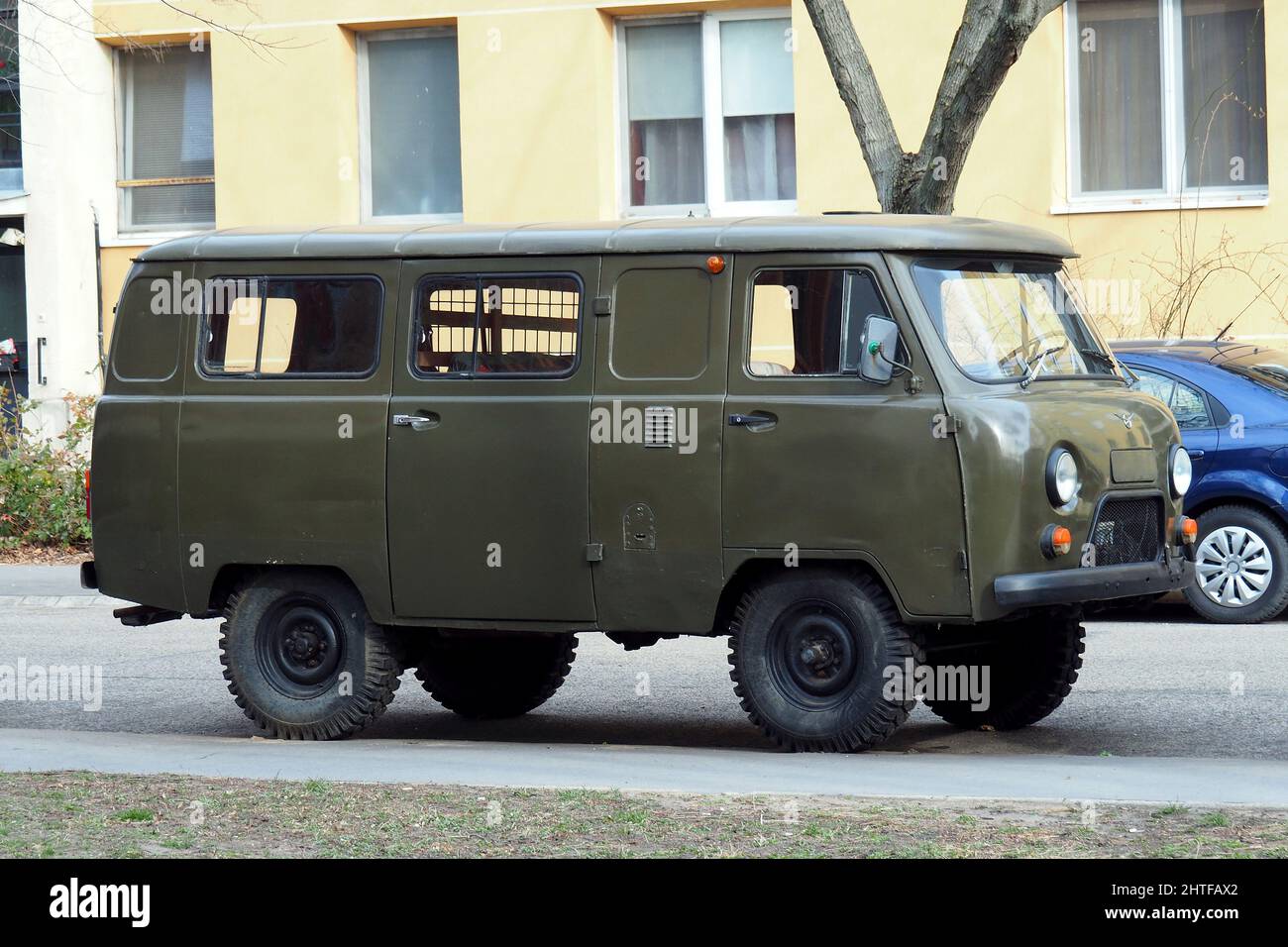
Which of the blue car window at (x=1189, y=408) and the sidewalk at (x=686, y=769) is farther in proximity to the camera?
the blue car window at (x=1189, y=408)

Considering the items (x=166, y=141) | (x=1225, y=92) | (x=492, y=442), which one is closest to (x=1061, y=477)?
(x=492, y=442)

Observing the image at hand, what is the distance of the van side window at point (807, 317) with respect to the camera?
27.8 feet

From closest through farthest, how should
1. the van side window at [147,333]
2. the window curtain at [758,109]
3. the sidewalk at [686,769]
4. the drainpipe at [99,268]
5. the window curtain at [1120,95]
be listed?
the sidewalk at [686,769]
the van side window at [147,333]
the window curtain at [1120,95]
the window curtain at [758,109]
the drainpipe at [99,268]

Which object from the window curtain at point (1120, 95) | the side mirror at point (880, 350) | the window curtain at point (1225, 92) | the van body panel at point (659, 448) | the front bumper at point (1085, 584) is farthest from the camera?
the window curtain at point (1120, 95)

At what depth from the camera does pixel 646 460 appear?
864cm

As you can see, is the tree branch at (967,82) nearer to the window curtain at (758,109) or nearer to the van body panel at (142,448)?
the van body panel at (142,448)

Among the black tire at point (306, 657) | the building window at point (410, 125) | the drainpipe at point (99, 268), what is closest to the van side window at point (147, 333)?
the black tire at point (306, 657)

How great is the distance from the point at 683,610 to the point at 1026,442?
1.67 m

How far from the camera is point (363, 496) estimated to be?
9.10 meters

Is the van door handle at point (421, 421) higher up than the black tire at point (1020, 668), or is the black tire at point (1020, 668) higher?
the van door handle at point (421, 421)

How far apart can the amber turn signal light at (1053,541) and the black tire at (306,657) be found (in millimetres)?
3158

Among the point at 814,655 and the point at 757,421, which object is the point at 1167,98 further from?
the point at 814,655

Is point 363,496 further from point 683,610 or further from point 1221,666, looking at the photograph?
point 1221,666
